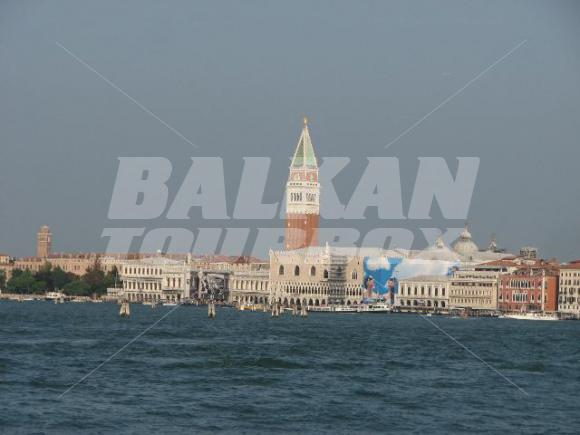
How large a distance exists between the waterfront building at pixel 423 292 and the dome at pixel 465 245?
1365 cm

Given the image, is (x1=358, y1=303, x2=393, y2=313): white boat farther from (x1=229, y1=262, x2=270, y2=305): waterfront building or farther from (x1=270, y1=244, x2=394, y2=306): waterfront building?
(x1=229, y1=262, x2=270, y2=305): waterfront building

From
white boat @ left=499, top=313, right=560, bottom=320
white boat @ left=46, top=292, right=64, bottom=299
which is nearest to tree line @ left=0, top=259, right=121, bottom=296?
white boat @ left=46, top=292, right=64, bottom=299

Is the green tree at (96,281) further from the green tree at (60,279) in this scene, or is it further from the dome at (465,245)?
the dome at (465,245)

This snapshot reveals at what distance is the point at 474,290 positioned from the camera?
96.9m

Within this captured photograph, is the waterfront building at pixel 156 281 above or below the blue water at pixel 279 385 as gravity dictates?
above

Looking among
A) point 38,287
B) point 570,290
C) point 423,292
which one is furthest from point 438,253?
point 38,287

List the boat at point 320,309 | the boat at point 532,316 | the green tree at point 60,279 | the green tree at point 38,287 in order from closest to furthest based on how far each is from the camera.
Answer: the boat at point 532,316, the boat at point 320,309, the green tree at point 38,287, the green tree at point 60,279

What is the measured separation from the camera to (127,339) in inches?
1841

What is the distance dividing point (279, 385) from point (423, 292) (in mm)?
70085

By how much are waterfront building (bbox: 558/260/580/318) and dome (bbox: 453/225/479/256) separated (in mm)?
24099

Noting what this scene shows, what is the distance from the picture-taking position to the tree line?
115938 mm

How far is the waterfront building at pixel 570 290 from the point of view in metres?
88.8

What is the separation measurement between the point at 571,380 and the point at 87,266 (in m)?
104

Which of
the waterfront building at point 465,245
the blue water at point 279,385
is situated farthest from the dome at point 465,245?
the blue water at point 279,385
